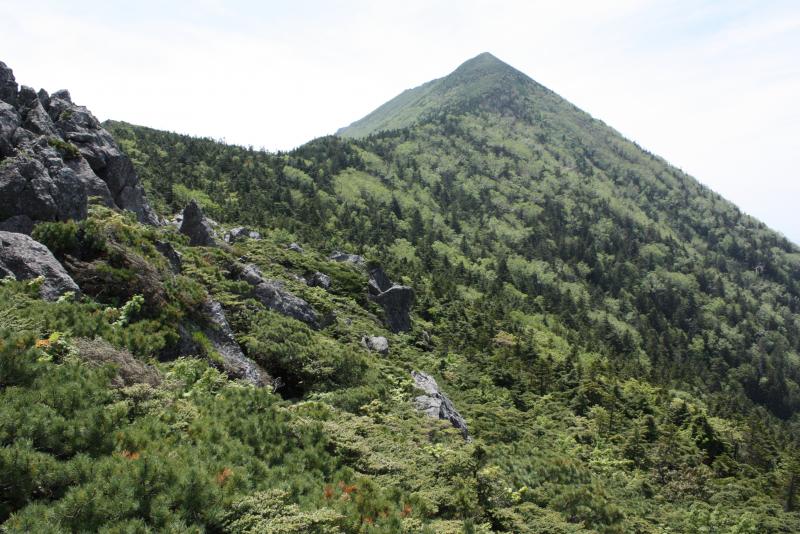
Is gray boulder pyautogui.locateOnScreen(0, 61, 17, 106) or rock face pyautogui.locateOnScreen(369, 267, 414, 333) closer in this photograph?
gray boulder pyautogui.locateOnScreen(0, 61, 17, 106)

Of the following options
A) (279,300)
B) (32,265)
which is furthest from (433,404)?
(32,265)

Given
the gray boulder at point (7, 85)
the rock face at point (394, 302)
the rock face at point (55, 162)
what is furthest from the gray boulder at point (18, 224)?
the rock face at point (394, 302)

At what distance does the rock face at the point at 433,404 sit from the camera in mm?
21312

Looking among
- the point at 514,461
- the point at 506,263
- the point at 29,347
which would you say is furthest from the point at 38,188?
the point at 506,263

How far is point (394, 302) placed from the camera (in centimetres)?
4203

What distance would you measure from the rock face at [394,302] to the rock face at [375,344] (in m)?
7.85

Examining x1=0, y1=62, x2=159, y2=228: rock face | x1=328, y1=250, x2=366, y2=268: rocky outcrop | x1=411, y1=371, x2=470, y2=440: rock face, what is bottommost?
x1=411, y1=371, x2=470, y2=440: rock face

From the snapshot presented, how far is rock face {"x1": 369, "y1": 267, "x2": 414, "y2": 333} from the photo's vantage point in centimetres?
4084

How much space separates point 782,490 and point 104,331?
3870cm

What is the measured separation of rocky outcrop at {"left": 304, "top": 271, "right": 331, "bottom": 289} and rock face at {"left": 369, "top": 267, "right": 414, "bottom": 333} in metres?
4.45

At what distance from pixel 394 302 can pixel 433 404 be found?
20.6 meters

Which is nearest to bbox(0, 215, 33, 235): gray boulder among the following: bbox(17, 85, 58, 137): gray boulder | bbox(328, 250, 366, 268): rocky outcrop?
bbox(17, 85, 58, 137): gray boulder

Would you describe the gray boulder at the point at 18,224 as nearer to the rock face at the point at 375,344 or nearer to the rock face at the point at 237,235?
the rock face at the point at 375,344

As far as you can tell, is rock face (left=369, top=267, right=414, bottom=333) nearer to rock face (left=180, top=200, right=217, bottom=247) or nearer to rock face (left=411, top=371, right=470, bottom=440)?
rock face (left=411, top=371, right=470, bottom=440)
